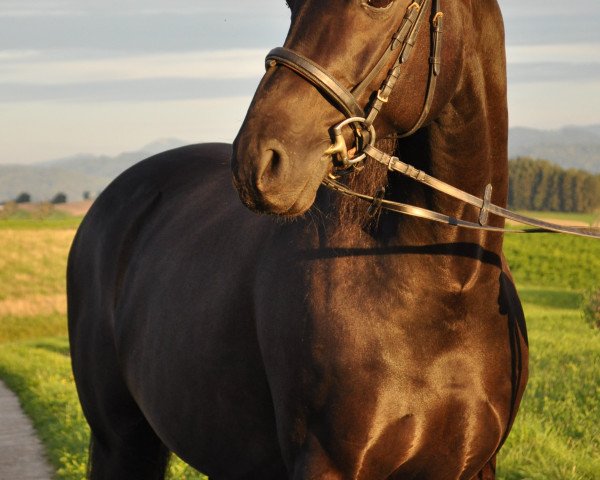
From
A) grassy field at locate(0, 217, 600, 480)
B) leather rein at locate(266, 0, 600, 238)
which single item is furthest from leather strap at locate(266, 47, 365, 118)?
grassy field at locate(0, 217, 600, 480)

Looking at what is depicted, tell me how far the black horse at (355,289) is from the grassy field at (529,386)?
2.87 metres

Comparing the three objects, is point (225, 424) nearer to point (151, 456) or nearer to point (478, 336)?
point (478, 336)

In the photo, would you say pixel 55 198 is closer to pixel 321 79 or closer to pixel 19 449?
pixel 19 449

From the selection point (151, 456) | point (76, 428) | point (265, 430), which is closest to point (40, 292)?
point (76, 428)

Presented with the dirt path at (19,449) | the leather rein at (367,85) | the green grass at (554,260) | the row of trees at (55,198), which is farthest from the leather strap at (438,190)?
the row of trees at (55,198)

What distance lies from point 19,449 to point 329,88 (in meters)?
→ 6.36

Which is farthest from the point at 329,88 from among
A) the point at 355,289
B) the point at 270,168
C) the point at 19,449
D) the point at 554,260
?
the point at 554,260

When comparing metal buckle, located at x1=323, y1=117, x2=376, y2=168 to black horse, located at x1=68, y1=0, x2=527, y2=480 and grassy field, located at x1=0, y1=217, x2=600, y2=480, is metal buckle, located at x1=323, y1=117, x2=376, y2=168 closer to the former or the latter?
black horse, located at x1=68, y1=0, x2=527, y2=480

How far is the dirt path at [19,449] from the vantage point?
725 cm

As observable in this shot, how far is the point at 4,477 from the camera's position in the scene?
712 cm

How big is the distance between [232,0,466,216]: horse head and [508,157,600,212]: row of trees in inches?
2625

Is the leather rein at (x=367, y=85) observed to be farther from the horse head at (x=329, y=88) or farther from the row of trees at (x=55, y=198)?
the row of trees at (x=55, y=198)

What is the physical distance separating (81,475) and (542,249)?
31.1 meters

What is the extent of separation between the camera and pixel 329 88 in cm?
255
